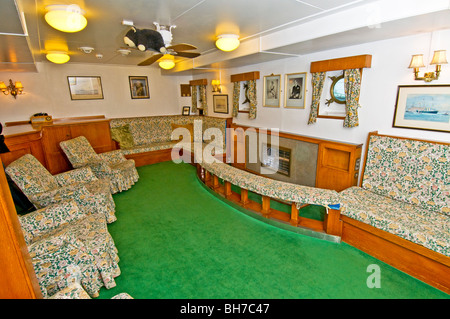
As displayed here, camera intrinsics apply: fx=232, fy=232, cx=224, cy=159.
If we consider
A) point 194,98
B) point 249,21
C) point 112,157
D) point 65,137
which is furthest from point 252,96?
point 65,137

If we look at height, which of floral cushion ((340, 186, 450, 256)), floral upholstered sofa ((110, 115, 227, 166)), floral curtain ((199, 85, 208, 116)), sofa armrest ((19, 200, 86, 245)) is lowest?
floral cushion ((340, 186, 450, 256))

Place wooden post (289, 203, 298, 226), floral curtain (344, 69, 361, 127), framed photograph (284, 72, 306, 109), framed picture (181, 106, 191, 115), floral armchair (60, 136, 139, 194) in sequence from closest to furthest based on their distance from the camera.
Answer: wooden post (289, 203, 298, 226)
floral curtain (344, 69, 361, 127)
framed photograph (284, 72, 306, 109)
floral armchair (60, 136, 139, 194)
framed picture (181, 106, 191, 115)

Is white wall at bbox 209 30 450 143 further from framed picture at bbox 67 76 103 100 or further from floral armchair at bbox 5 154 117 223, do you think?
framed picture at bbox 67 76 103 100

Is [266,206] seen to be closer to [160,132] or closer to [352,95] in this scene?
[352,95]

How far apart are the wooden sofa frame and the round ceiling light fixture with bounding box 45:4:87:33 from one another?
3624 millimetres

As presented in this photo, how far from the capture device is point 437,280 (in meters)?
2.27

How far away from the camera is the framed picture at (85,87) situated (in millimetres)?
5977

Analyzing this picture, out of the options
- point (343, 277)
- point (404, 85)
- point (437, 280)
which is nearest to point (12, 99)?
point (343, 277)

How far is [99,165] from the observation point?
457cm

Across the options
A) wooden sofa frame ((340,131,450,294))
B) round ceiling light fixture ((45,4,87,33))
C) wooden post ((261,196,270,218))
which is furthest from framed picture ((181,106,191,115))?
wooden sofa frame ((340,131,450,294))

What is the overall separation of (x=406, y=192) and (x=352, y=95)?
153cm

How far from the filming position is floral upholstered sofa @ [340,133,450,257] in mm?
2404

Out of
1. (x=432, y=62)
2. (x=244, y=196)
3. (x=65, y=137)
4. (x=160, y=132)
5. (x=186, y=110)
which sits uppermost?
(x=432, y=62)
